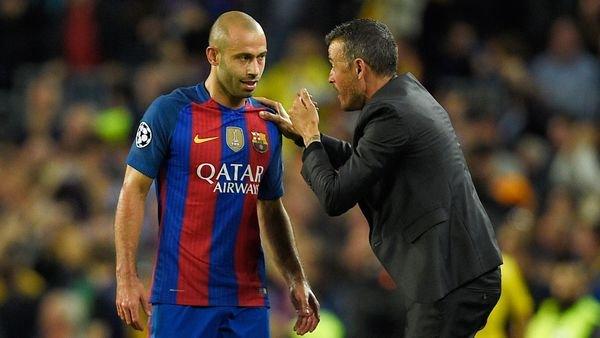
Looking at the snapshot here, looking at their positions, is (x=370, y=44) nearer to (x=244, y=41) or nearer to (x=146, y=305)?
(x=244, y=41)

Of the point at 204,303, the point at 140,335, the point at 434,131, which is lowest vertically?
the point at 140,335

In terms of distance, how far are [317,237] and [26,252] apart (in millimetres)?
2429

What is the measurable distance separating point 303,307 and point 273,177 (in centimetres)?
64

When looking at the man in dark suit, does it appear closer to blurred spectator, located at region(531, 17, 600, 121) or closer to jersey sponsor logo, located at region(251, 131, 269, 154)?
jersey sponsor logo, located at region(251, 131, 269, 154)

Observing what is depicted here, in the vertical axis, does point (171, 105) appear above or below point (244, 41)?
below

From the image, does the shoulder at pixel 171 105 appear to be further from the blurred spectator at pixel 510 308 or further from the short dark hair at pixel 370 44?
the blurred spectator at pixel 510 308

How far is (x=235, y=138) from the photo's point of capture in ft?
20.3

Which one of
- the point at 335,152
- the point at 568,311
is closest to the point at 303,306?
the point at 335,152

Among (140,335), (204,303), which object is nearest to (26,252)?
(140,335)

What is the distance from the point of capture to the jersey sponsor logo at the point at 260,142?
6234mm

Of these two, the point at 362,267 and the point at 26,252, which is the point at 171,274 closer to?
the point at 362,267

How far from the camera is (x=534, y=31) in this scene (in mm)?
13094

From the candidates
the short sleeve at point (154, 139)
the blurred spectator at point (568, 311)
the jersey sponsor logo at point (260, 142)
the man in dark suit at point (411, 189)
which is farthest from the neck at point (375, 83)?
the blurred spectator at point (568, 311)

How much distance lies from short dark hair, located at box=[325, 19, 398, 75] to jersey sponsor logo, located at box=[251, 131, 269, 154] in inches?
21.2
